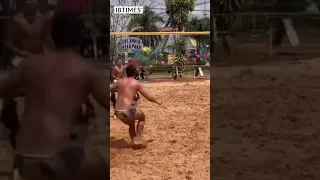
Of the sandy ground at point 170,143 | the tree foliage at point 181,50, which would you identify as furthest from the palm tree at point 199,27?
the sandy ground at point 170,143

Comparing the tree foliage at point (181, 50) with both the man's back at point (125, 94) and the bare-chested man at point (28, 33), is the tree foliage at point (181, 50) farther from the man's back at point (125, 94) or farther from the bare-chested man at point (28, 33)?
the bare-chested man at point (28, 33)

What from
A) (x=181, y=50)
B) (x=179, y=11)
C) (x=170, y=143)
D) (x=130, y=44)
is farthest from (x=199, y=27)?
(x=170, y=143)

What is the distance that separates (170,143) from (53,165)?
1322 millimetres

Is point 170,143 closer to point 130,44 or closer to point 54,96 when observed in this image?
point 54,96

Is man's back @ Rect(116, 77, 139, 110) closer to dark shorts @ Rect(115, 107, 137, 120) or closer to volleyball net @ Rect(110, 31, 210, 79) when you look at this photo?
dark shorts @ Rect(115, 107, 137, 120)

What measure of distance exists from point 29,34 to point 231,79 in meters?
2.49

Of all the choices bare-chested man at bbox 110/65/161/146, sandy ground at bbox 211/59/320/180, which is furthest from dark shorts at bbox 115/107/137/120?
sandy ground at bbox 211/59/320/180

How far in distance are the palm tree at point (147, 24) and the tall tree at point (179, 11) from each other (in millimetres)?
147

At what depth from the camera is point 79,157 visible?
51.8 inches

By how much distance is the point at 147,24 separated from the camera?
5.00 meters

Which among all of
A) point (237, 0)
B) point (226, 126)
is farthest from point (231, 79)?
point (237, 0)

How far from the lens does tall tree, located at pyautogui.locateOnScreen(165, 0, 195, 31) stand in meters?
5.11

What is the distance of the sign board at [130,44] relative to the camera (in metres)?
4.25

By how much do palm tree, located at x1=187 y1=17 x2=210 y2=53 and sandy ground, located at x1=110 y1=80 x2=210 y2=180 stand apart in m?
1.12
